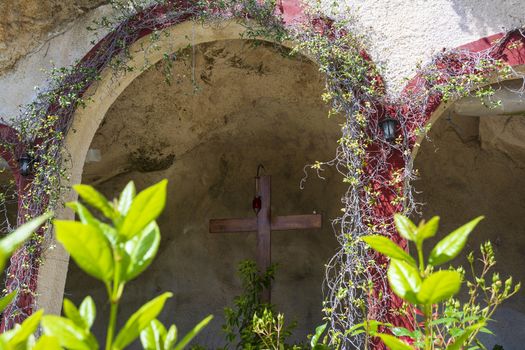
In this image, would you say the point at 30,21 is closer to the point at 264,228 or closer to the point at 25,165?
the point at 25,165

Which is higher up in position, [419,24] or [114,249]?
[419,24]

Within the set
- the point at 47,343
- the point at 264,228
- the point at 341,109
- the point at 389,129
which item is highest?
the point at 341,109

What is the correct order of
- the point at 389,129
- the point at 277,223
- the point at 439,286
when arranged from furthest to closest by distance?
the point at 277,223
the point at 389,129
the point at 439,286

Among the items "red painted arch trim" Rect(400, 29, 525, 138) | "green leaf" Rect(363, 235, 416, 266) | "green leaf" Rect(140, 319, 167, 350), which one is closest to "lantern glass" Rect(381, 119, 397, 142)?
"red painted arch trim" Rect(400, 29, 525, 138)

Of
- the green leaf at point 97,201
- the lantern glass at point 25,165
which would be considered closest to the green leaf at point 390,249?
the green leaf at point 97,201

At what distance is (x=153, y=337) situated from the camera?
3.01 ft

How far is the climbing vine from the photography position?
3578 millimetres

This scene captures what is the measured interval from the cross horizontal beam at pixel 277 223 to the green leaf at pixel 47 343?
3.79 metres

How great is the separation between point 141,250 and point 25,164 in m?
3.50

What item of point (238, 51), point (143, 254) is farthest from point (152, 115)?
point (143, 254)

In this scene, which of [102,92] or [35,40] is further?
[35,40]

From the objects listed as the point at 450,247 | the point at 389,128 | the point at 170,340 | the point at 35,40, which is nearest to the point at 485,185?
the point at 389,128

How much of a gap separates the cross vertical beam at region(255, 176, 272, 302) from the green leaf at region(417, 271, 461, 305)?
11.9 feet

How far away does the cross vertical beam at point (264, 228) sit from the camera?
4.58 meters
